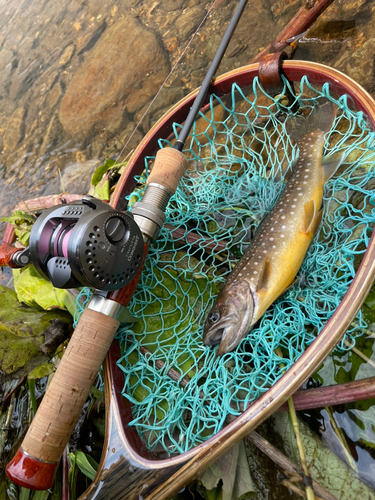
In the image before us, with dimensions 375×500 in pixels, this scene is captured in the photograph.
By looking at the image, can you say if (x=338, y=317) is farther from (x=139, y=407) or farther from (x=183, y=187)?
(x=183, y=187)

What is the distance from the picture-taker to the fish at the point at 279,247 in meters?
2.22

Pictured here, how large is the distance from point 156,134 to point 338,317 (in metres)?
2.01

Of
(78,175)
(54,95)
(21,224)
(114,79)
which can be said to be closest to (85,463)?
(21,224)

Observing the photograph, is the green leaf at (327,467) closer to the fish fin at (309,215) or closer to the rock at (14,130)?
the fish fin at (309,215)

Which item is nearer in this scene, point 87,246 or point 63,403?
point 87,246

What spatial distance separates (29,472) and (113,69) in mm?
5680

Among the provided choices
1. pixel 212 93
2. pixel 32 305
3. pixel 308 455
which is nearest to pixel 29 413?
pixel 32 305

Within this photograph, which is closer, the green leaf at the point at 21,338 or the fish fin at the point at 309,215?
the fish fin at the point at 309,215

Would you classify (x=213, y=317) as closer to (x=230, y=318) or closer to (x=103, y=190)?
(x=230, y=318)

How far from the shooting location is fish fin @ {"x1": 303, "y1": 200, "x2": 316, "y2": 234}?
91.4 inches

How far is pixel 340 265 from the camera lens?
7.27 feet

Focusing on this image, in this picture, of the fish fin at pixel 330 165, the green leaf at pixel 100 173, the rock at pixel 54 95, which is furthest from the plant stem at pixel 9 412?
the rock at pixel 54 95

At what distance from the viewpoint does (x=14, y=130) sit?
618 cm

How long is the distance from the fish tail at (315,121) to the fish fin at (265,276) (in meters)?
1.08
